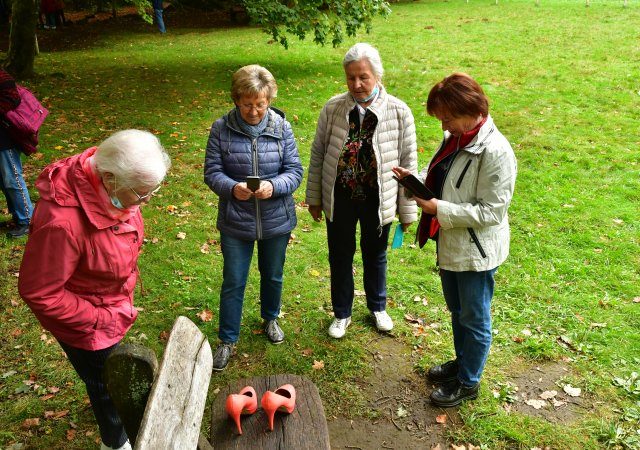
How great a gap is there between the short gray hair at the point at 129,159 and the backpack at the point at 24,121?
3.50 meters

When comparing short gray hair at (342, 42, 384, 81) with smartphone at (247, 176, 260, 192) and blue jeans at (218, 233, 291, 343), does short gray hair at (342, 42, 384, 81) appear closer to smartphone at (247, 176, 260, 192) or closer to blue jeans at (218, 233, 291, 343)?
smartphone at (247, 176, 260, 192)

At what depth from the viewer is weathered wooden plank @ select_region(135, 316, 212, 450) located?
5.48 feet

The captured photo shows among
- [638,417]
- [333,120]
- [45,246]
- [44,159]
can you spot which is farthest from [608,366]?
[44,159]

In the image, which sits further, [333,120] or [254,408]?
[333,120]

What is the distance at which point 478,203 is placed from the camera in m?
3.13

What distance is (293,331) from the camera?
4523 mm

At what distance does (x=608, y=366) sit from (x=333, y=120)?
273 cm

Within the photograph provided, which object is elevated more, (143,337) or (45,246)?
(45,246)

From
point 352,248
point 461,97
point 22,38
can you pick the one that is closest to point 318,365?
point 352,248

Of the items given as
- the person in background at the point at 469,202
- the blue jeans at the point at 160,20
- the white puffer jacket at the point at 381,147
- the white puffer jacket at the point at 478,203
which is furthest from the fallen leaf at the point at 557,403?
the blue jeans at the point at 160,20

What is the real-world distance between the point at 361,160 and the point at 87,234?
2.01 meters

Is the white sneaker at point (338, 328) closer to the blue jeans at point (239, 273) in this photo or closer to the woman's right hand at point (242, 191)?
the blue jeans at point (239, 273)

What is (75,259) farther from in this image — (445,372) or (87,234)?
(445,372)

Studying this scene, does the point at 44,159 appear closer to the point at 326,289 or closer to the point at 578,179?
the point at 326,289
